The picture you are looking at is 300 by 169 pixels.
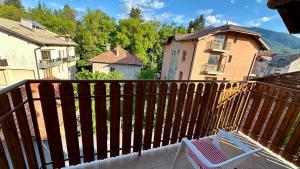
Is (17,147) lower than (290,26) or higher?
lower

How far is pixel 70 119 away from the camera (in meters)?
1.84

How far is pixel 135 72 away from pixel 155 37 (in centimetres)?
1101

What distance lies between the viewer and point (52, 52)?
1577 cm

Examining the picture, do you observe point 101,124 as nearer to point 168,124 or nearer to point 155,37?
point 168,124

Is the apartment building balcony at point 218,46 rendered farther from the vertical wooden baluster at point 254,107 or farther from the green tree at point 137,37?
the green tree at point 137,37

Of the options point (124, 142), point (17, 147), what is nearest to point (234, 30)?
point (124, 142)

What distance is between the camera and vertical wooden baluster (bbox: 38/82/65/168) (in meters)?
1.63

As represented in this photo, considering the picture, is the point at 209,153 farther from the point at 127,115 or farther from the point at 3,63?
the point at 3,63

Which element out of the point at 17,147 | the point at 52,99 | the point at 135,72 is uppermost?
the point at 52,99

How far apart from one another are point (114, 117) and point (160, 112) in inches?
27.7

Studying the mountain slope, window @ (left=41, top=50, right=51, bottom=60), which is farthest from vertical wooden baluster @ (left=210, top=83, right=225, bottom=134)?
the mountain slope

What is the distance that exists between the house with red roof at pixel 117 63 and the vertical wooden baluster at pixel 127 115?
1651 centimetres

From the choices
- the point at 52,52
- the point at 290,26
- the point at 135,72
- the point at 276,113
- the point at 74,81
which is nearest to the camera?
the point at 74,81

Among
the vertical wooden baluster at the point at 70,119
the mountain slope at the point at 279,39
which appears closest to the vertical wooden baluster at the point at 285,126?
the vertical wooden baluster at the point at 70,119
